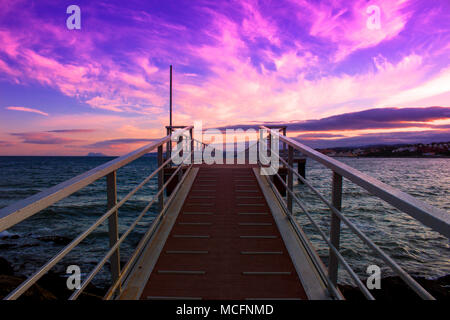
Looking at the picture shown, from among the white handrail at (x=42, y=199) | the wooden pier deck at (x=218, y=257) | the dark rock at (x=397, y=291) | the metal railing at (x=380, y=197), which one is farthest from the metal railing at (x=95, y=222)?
the dark rock at (x=397, y=291)

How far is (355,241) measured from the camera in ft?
26.8

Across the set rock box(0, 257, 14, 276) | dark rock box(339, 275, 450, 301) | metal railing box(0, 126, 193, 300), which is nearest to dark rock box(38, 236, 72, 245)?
rock box(0, 257, 14, 276)

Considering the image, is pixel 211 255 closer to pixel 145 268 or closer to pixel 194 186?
pixel 145 268

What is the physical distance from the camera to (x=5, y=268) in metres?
6.64

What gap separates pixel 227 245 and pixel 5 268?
7.11m

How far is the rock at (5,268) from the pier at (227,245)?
5655 mm

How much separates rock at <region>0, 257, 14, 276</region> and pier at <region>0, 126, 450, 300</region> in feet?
18.6

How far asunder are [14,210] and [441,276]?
333 inches

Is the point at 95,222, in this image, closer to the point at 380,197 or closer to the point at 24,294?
the point at 380,197

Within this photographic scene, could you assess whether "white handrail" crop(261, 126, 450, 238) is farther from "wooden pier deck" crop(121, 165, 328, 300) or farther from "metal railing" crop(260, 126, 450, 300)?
"wooden pier deck" crop(121, 165, 328, 300)

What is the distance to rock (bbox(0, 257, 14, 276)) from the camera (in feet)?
21.0

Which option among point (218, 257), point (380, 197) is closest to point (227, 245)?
point (218, 257)

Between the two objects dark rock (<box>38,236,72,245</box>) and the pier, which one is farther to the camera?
dark rock (<box>38,236,72,245</box>)
